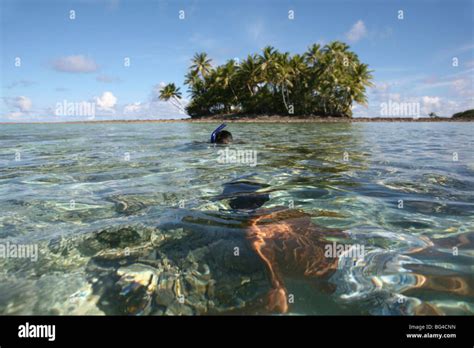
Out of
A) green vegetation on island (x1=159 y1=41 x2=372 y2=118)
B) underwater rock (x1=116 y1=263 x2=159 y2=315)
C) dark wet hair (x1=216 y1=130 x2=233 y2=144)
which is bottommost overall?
underwater rock (x1=116 y1=263 x2=159 y2=315)

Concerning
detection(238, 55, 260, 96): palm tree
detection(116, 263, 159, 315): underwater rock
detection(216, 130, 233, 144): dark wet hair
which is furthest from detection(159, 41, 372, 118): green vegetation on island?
detection(116, 263, 159, 315): underwater rock

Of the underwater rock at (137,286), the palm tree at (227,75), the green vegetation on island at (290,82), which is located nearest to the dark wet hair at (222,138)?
the underwater rock at (137,286)

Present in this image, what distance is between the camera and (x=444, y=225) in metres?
3.03

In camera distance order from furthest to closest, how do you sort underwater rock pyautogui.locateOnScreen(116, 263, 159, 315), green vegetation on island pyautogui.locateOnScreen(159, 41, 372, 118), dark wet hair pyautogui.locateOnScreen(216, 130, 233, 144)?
green vegetation on island pyautogui.locateOnScreen(159, 41, 372, 118) → dark wet hair pyautogui.locateOnScreen(216, 130, 233, 144) → underwater rock pyautogui.locateOnScreen(116, 263, 159, 315)

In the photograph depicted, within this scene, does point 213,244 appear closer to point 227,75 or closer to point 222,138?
point 222,138

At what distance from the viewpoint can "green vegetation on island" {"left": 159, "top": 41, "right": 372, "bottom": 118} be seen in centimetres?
5062

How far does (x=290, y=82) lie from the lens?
175 feet

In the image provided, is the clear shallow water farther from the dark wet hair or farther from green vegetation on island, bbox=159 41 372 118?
green vegetation on island, bbox=159 41 372 118

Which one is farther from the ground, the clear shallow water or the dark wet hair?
the dark wet hair

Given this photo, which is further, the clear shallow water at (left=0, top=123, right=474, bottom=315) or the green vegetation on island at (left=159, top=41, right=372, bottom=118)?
the green vegetation on island at (left=159, top=41, right=372, bottom=118)

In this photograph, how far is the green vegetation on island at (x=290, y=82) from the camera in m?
50.6

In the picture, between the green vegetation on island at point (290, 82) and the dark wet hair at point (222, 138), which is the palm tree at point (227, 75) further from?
the dark wet hair at point (222, 138)
